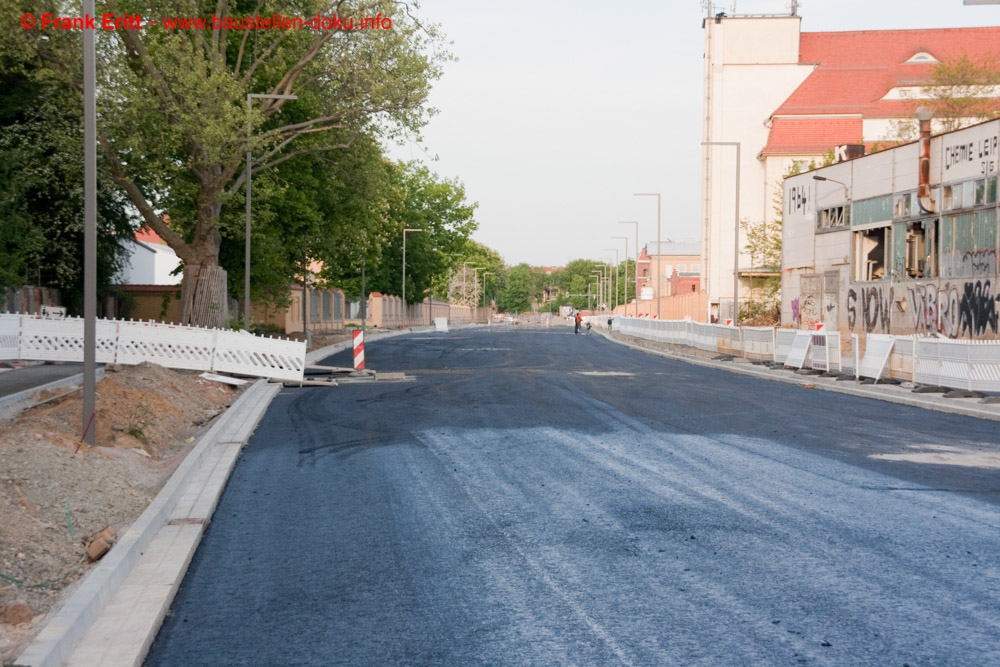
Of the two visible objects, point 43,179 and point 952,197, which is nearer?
point 43,179

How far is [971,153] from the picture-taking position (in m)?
29.1

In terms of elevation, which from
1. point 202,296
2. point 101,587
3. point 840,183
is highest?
point 840,183

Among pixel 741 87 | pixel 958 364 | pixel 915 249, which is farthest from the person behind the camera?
pixel 741 87

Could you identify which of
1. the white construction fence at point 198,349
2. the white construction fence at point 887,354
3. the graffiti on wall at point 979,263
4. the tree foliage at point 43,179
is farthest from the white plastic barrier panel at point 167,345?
the graffiti on wall at point 979,263

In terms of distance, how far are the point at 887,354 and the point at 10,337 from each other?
22175 mm

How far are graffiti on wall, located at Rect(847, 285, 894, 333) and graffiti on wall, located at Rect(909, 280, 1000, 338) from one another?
5.80 feet

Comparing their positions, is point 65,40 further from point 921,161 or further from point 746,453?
point 921,161

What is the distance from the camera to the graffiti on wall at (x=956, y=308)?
26.3 m

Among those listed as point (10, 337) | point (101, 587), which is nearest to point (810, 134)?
point (10, 337)

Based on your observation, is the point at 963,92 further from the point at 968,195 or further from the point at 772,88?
the point at 968,195

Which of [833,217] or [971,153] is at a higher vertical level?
[971,153]

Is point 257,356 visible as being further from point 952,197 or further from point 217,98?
point 952,197

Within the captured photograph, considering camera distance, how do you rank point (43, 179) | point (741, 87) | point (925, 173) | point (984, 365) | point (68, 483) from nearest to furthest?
point (68, 483)
point (984, 365)
point (43, 179)
point (925, 173)
point (741, 87)

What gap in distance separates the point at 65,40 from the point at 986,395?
23.9 meters
